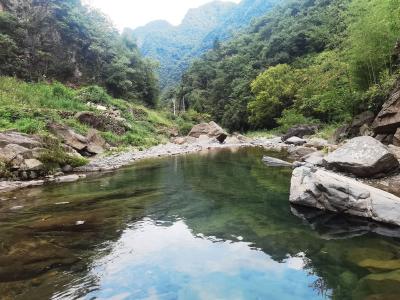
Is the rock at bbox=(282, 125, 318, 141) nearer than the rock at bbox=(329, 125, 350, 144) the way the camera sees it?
No

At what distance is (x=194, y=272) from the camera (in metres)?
5.98

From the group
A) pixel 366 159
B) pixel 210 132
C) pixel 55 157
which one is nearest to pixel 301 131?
pixel 210 132

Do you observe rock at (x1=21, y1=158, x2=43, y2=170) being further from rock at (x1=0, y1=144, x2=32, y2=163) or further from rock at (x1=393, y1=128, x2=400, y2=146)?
rock at (x1=393, y1=128, x2=400, y2=146)

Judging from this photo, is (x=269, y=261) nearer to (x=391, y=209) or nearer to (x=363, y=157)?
(x=391, y=209)

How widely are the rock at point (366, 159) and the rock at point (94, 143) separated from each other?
15.3 meters

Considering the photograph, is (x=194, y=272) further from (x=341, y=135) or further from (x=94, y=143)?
(x=94, y=143)

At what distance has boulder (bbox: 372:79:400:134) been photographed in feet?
48.1

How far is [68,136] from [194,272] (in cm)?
1715

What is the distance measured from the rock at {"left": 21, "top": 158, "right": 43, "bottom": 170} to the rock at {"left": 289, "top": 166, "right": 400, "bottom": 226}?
1089cm

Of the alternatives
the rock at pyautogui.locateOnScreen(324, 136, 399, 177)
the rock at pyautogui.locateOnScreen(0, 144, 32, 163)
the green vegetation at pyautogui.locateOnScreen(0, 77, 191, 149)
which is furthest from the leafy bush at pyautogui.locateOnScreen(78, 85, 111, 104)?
the rock at pyautogui.locateOnScreen(324, 136, 399, 177)

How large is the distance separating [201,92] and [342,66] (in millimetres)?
58080

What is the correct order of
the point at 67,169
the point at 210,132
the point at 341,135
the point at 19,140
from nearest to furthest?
the point at 19,140, the point at 67,169, the point at 341,135, the point at 210,132

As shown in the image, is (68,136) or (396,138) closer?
(396,138)

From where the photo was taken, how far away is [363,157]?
36.8 feet
